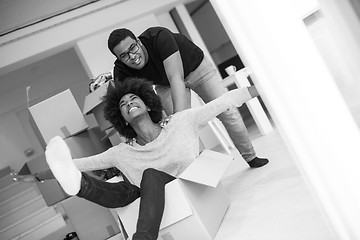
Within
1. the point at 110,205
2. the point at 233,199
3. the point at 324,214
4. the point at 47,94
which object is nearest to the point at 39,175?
→ the point at 110,205

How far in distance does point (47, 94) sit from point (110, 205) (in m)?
4.74

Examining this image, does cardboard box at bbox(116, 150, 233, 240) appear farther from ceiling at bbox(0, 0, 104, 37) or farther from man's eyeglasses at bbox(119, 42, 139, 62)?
ceiling at bbox(0, 0, 104, 37)

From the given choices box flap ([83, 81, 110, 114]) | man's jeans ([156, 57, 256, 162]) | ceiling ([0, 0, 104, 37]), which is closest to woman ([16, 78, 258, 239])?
man's jeans ([156, 57, 256, 162])

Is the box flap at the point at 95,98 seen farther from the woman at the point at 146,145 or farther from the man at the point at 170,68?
the woman at the point at 146,145

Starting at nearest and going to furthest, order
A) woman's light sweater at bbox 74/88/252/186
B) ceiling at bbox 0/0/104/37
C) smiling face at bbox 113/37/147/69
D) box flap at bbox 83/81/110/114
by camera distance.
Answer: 1. woman's light sweater at bbox 74/88/252/186
2. smiling face at bbox 113/37/147/69
3. box flap at bbox 83/81/110/114
4. ceiling at bbox 0/0/104/37

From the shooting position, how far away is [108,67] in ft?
13.3

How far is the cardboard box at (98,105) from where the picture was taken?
2203mm

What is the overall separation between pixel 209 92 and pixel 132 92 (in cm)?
46

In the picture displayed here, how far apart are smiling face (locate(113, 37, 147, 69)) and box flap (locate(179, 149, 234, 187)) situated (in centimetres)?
52

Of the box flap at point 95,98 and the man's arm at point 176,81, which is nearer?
the man's arm at point 176,81

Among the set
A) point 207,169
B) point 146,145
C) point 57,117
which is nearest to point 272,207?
point 207,169

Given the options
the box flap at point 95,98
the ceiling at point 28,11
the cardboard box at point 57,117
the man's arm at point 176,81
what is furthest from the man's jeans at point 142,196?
the ceiling at point 28,11

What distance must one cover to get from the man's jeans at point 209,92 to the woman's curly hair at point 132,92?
0.23m

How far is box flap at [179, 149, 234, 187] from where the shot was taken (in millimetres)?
1395
